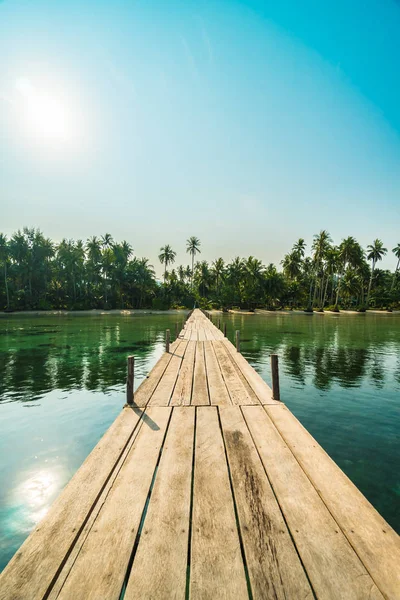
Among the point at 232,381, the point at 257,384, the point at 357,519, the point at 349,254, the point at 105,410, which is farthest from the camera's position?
the point at 349,254

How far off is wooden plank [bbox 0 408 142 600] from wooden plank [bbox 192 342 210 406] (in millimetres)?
2600

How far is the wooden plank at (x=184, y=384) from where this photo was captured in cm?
647

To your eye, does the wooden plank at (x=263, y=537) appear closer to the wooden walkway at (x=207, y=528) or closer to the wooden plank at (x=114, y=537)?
the wooden walkway at (x=207, y=528)

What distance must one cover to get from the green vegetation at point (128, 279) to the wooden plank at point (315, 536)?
67288 mm

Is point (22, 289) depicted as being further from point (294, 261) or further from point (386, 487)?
point (386, 487)

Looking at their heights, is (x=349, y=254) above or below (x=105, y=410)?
above

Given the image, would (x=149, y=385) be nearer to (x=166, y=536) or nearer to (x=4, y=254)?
(x=166, y=536)

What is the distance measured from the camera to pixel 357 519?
2879 mm

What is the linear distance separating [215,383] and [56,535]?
5.62 meters

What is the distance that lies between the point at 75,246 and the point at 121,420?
75436 millimetres

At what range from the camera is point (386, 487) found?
5496 millimetres

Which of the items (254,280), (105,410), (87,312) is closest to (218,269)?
(254,280)

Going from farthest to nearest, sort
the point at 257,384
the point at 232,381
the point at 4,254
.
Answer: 1. the point at 4,254
2. the point at 232,381
3. the point at 257,384

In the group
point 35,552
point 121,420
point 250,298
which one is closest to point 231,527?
point 35,552
